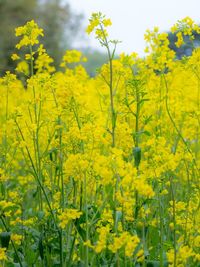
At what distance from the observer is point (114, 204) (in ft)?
8.77

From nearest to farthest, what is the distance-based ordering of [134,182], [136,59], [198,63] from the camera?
[134,182]
[198,63]
[136,59]

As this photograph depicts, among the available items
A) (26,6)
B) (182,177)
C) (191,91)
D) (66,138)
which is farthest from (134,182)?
(26,6)

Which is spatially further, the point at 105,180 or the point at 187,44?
the point at 187,44

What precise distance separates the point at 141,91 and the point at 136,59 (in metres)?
0.92

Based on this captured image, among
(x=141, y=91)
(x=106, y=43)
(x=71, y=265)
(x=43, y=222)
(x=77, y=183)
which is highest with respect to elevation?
(x=106, y=43)

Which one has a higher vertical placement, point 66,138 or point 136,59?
point 136,59

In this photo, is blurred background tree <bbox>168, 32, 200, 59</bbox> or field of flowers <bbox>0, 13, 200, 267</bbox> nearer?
field of flowers <bbox>0, 13, 200, 267</bbox>

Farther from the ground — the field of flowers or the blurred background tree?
the blurred background tree

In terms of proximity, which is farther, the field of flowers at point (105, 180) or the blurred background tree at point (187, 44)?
the blurred background tree at point (187, 44)

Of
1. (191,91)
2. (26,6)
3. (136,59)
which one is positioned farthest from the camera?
(26,6)

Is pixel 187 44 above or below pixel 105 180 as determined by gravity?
above

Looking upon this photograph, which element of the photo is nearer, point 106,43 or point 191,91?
point 106,43

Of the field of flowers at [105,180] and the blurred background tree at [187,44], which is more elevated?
the blurred background tree at [187,44]

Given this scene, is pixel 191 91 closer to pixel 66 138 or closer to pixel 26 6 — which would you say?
pixel 66 138
